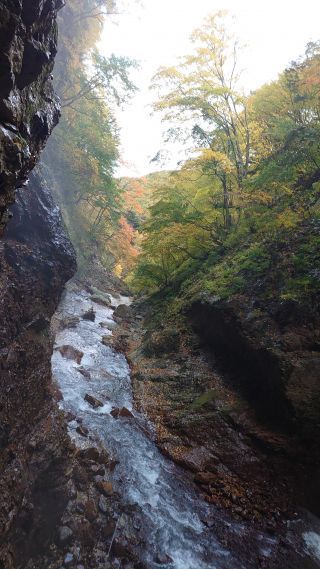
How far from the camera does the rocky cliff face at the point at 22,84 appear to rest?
346cm

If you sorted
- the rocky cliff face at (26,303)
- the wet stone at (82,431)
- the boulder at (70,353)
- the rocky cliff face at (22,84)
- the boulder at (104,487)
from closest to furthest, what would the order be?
the rocky cliff face at (22,84)
the rocky cliff face at (26,303)
the boulder at (104,487)
the wet stone at (82,431)
the boulder at (70,353)

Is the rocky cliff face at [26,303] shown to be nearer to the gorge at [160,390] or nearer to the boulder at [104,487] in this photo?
the gorge at [160,390]

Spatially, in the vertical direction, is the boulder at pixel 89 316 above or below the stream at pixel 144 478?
above

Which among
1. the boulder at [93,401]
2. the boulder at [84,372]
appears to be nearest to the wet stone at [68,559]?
the boulder at [93,401]

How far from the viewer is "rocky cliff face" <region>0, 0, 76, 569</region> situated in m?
3.80

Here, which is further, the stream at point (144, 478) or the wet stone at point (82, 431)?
the wet stone at point (82, 431)

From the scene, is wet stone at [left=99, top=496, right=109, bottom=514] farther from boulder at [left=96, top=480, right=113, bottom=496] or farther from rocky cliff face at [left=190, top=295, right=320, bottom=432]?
rocky cliff face at [left=190, top=295, right=320, bottom=432]

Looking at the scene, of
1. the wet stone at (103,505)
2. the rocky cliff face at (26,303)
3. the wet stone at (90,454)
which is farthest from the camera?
the wet stone at (90,454)

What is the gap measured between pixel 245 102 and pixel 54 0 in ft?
32.7

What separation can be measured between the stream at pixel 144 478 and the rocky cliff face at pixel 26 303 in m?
0.98

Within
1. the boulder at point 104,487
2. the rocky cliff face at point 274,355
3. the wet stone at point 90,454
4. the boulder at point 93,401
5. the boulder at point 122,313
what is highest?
the rocky cliff face at point 274,355

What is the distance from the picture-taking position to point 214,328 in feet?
32.2

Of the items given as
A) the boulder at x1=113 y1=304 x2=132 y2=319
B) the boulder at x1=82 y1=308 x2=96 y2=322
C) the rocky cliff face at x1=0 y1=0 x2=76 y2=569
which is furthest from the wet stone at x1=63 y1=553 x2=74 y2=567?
the boulder at x1=113 y1=304 x2=132 y2=319

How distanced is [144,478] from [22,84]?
681 centimetres
